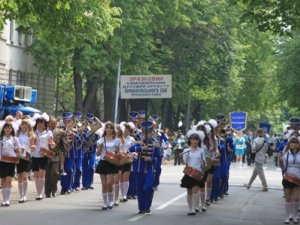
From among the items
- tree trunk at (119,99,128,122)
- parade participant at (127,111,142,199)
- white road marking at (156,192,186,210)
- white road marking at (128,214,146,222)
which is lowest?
white road marking at (128,214,146,222)

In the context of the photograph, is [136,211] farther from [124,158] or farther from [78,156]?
[78,156]

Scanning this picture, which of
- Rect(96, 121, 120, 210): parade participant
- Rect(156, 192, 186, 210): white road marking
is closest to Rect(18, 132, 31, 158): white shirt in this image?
Rect(96, 121, 120, 210): parade participant

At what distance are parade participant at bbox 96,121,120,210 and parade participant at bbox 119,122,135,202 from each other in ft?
1.06

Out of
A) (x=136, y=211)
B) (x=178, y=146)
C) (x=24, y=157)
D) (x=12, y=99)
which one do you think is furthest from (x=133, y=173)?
(x=178, y=146)

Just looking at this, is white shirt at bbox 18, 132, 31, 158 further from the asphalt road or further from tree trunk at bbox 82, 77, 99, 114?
tree trunk at bbox 82, 77, 99, 114

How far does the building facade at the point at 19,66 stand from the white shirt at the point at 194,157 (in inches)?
979

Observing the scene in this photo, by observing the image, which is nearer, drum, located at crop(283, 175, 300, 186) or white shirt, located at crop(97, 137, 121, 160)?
drum, located at crop(283, 175, 300, 186)

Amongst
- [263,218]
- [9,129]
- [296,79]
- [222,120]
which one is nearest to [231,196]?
[222,120]

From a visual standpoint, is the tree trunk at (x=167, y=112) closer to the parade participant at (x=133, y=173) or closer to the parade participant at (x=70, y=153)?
the parade participant at (x=133, y=173)

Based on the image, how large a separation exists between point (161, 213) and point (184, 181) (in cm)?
82

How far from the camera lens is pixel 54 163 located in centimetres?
2003

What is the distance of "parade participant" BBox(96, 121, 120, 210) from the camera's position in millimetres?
16953

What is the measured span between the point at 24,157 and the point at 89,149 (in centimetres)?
413

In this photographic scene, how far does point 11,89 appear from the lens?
993 inches
